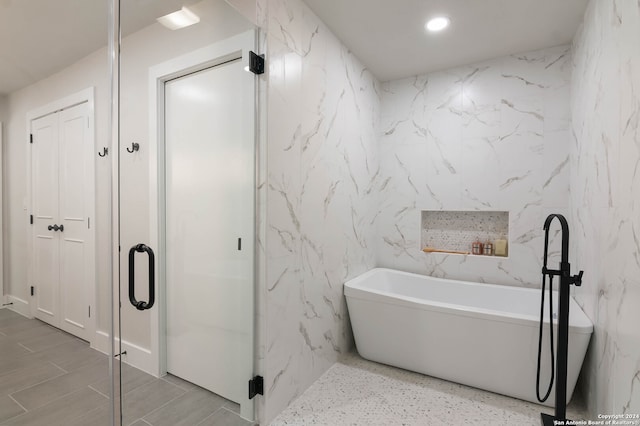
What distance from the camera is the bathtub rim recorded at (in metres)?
2.04

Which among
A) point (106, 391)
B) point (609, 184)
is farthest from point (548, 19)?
point (106, 391)

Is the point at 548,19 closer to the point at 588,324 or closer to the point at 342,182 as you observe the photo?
the point at 342,182

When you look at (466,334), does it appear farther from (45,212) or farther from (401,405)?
(45,212)

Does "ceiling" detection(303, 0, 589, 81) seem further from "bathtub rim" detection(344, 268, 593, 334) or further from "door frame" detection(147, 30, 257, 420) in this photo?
"bathtub rim" detection(344, 268, 593, 334)

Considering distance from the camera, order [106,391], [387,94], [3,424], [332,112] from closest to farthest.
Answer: [3,424] → [106,391] → [332,112] → [387,94]

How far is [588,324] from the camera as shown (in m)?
1.95

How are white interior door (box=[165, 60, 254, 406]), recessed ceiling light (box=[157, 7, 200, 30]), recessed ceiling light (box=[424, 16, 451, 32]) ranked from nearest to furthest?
recessed ceiling light (box=[157, 7, 200, 30])
white interior door (box=[165, 60, 254, 406])
recessed ceiling light (box=[424, 16, 451, 32])

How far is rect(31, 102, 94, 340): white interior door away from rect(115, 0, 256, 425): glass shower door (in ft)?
0.38

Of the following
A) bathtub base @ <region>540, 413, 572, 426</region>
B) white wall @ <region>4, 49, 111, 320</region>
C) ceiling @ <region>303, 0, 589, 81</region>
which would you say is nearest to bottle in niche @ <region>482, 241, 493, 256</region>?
bathtub base @ <region>540, 413, 572, 426</region>

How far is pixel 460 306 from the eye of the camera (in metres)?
2.34

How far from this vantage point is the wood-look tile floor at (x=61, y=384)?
0.98m

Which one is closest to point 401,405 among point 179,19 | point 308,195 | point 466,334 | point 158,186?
point 466,334

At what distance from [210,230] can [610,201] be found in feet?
6.87

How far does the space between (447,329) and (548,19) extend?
244cm
